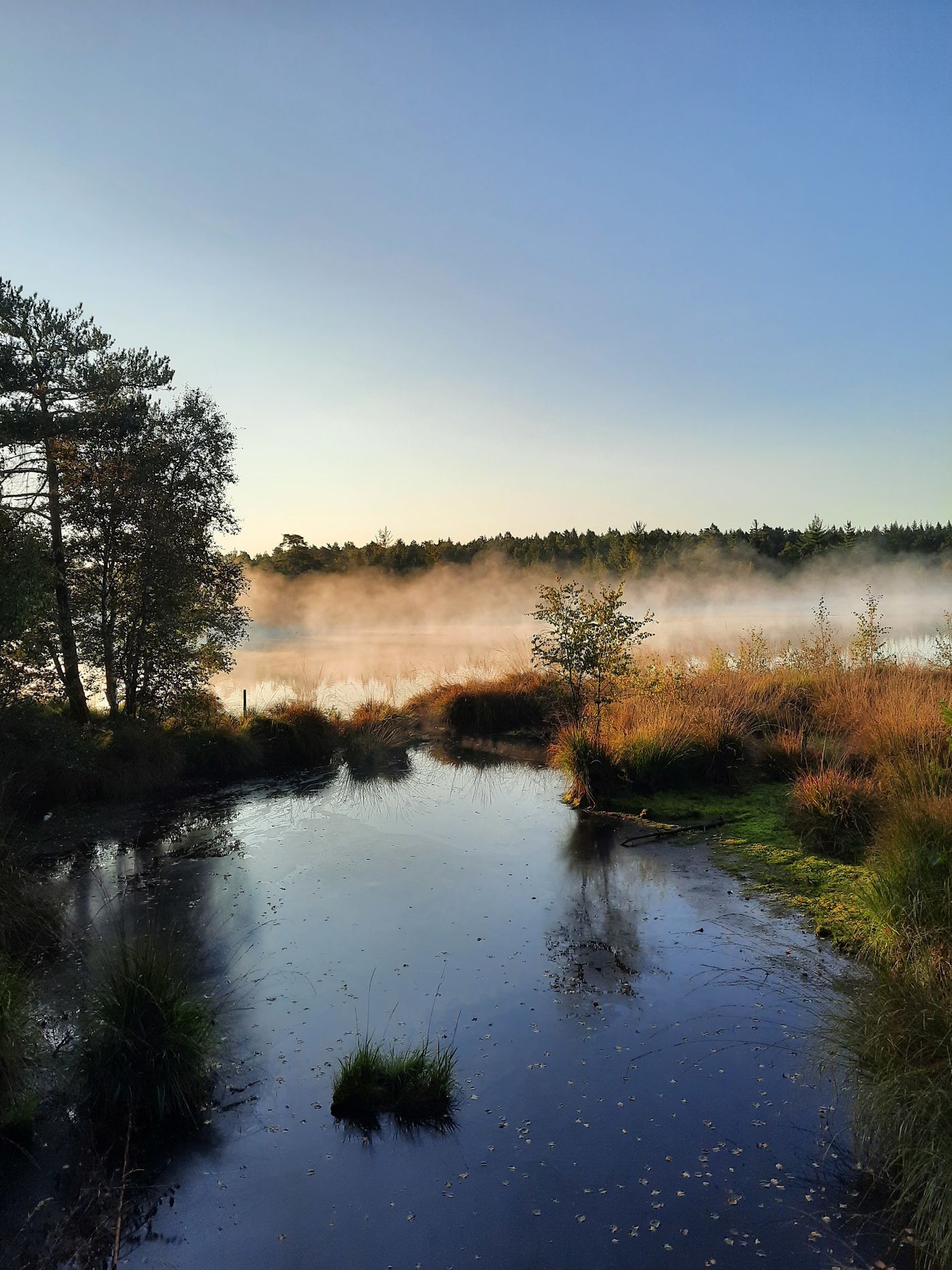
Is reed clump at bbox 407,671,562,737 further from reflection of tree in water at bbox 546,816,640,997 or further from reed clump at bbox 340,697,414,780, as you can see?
reflection of tree in water at bbox 546,816,640,997

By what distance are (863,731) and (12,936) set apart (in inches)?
369

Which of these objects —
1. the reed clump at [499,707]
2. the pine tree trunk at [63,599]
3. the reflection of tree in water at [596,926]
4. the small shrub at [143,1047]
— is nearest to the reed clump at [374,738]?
the reed clump at [499,707]

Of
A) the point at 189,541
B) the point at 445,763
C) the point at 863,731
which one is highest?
the point at 189,541

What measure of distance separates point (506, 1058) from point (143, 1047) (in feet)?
6.76

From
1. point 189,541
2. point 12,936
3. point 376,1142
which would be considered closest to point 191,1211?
point 376,1142

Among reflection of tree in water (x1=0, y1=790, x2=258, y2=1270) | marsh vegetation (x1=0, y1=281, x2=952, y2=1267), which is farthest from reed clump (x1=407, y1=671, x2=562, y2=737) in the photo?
reflection of tree in water (x1=0, y1=790, x2=258, y2=1270)

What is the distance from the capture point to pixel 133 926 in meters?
6.91

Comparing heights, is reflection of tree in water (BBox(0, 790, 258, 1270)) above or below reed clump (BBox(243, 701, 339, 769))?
below

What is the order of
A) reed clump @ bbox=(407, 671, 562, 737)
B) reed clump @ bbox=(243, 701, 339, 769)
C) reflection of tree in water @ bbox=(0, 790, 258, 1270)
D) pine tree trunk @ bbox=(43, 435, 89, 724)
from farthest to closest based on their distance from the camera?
reed clump @ bbox=(407, 671, 562, 737) < reed clump @ bbox=(243, 701, 339, 769) < pine tree trunk @ bbox=(43, 435, 89, 724) < reflection of tree in water @ bbox=(0, 790, 258, 1270)

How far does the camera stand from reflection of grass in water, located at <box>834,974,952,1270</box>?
126 inches

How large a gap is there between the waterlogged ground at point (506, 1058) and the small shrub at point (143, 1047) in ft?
0.82

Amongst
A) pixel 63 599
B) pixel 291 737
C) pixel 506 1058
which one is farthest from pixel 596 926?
pixel 63 599

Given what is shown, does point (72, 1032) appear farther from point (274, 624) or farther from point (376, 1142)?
point (274, 624)

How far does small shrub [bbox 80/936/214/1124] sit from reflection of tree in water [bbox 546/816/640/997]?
2475 millimetres
